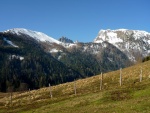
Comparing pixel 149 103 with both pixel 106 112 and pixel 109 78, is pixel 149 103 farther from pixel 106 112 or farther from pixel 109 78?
pixel 109 78

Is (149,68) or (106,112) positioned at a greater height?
(149,68)

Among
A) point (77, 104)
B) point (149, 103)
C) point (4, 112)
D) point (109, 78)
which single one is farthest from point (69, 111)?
point (109, 78)

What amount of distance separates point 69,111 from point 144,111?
12.3 metres

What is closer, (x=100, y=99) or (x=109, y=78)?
(x=100, y=99)

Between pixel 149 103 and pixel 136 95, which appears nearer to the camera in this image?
pixel 149 103

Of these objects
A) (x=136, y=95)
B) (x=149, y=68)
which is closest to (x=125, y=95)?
(x=136, y=95)

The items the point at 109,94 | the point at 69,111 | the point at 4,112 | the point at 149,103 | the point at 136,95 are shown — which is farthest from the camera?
the point at 4,112

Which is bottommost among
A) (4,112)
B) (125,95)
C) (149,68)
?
(4,112)

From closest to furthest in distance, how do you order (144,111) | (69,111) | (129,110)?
(144,111) → (129,110) → (69,111)

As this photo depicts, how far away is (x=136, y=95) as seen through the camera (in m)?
41.8

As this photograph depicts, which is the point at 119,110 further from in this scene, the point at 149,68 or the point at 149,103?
the point at 149,68

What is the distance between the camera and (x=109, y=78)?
75938mm

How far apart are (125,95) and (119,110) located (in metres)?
11.8

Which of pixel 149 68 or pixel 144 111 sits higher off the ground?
pixel 149 68
